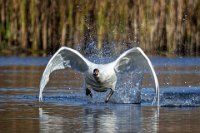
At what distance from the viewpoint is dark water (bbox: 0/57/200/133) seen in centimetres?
1213

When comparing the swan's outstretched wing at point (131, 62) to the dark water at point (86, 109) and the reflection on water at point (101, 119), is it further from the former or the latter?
the reflection on water at point (101, 119)

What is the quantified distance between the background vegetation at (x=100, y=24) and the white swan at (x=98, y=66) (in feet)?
42.4

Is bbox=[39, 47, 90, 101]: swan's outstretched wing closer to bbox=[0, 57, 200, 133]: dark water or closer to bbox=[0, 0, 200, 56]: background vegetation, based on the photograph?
bbox=[0, 57, 200, 133]: dark water

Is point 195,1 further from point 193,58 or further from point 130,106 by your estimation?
point 130,106

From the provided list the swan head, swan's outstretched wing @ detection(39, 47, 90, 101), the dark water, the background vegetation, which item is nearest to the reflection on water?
the dark water

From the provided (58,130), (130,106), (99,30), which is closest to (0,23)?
(99,30)

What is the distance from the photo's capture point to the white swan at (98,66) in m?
15.7

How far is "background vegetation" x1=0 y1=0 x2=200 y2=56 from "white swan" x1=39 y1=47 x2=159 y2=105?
12.9m

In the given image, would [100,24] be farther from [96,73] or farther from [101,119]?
[101,119]

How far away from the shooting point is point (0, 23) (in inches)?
1240

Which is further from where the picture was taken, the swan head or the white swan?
the white swan

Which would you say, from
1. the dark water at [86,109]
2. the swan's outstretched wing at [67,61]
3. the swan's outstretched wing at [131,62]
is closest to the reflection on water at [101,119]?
the dark water at [86,109]

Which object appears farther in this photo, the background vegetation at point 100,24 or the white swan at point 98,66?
the background vegetation at point 100,24

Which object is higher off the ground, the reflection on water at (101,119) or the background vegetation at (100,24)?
the background vegetation at (100,24)
